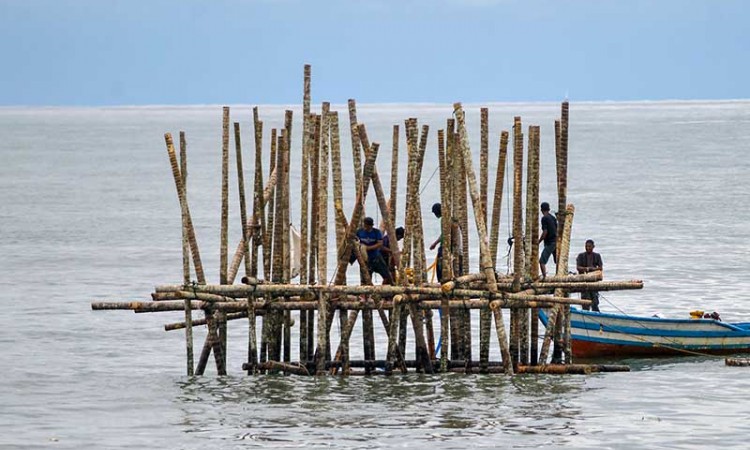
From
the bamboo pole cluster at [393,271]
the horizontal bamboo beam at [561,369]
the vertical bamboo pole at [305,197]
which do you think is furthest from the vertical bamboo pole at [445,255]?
the vertical bamboo pole at [305,197]

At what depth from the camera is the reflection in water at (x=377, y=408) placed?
2089 centimetres

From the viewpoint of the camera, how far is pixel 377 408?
2216 centimetres

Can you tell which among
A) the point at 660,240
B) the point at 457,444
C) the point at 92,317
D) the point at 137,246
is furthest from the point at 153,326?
the point at 660,240

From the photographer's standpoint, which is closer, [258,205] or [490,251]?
[490,251]

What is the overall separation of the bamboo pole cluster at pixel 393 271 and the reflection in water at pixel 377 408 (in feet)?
1.03

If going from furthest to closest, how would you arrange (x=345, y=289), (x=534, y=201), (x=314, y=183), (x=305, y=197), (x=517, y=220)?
(x=305, y=197) → (x=314, y=183) → (x=534, y=201) → (x=517, y=220) → (x=345, y=289)

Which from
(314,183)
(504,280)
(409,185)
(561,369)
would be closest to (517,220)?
(504,280)

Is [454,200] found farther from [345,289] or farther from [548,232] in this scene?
[548,232]

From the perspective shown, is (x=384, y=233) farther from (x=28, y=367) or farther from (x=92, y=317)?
(x=92, y=317)

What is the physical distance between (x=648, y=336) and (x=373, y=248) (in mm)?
6379

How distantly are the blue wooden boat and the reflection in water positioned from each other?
8.32ft

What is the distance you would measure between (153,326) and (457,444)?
1467cm

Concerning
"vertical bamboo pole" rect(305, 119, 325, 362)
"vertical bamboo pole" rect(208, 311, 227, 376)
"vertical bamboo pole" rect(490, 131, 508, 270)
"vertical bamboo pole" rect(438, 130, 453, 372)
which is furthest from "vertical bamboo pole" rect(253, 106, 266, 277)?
"vertical bamboo pole" rect(490, 131, 508, 270)

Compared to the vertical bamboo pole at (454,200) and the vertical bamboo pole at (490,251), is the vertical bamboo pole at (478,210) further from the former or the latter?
the vertical bamboo pole at (454,200)
